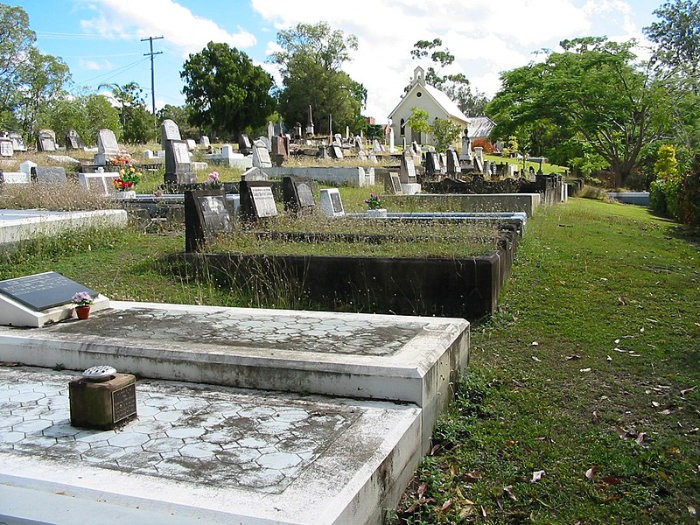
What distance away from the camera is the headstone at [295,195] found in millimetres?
11703

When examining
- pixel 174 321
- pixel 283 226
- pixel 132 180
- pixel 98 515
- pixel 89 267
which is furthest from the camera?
pixel 132 180

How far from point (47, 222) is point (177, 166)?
9.33 meters

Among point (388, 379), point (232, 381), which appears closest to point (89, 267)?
point (232, 381)

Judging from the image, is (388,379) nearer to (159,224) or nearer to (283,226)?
(283,226)

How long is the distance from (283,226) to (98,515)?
770cm

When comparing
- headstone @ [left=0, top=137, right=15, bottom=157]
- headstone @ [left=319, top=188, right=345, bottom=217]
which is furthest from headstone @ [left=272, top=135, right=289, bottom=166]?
headstone @ [left=319, top=188, right=345, bottom=217]

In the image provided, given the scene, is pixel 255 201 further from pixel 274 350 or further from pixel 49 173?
pixel 49 173

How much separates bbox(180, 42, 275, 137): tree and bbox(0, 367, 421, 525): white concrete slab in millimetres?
51906

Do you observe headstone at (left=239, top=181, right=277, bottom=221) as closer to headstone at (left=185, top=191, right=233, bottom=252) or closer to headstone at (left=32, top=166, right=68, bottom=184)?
headstone at (left=185, top=191, right=233, bottom=252)

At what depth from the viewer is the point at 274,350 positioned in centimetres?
453

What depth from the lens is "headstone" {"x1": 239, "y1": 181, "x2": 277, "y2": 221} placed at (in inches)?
401

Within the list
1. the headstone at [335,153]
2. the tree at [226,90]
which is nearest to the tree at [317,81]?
→ the tree at [226,90]

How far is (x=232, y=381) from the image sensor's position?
4340 mm

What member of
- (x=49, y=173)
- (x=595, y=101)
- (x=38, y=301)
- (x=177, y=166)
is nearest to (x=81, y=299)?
(x=38, y=301)
